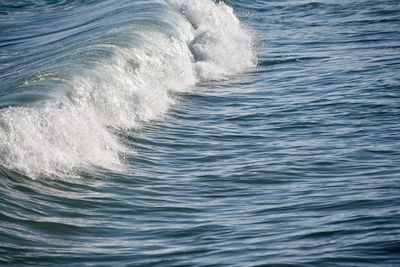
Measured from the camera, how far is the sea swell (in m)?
12.2

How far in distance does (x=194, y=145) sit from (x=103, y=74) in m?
3.33

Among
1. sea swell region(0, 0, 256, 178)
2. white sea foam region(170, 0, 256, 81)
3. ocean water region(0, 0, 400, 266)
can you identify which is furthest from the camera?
white sea foam region(170, 0, 256, 81)

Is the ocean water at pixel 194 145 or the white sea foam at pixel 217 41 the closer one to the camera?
the ocean water at pixel 194 145

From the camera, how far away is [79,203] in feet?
35.1

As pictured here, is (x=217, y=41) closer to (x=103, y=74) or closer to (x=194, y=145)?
(x=103, y=74)

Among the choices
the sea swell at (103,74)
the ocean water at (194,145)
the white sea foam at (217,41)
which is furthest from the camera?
the white sea foam at (217,41)

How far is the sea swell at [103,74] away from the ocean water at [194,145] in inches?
1.5

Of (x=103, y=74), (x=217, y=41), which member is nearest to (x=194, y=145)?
(x=103, y=74)

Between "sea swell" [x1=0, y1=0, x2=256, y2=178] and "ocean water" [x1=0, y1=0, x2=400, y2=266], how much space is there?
4cm

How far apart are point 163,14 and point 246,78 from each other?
511cm

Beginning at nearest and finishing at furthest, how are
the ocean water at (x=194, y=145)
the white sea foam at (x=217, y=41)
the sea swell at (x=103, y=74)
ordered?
the ocean water at (x=194, y=145), the sea swell at (x=103, y=74), the white sea foam at (x=217, y=41)

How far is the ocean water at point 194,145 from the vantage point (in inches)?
365

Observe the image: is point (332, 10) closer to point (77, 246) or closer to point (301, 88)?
point (301, 88)

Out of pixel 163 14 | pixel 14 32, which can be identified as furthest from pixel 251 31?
pixel 14 32
